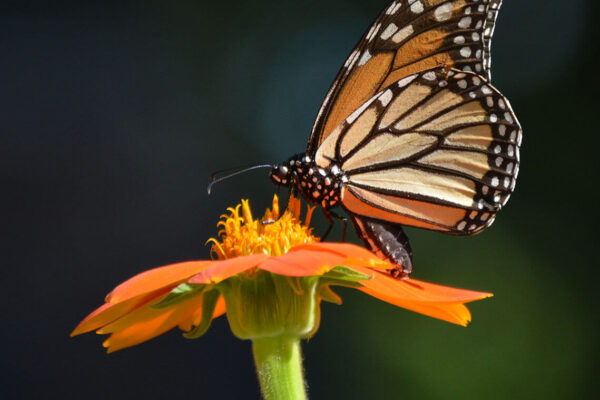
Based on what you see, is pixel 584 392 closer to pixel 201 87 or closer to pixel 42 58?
pixel 201 87

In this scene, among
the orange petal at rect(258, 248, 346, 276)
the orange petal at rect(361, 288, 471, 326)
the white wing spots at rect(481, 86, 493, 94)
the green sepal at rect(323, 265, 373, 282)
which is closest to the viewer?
the orange petal at rect(258, 248, 346, 276)

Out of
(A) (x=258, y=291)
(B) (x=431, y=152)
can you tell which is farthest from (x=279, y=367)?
(B) (x=431, y=152)

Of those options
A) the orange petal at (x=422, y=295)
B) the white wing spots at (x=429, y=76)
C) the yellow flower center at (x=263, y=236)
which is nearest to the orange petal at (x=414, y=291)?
the orange petal at (x=422, y=295)

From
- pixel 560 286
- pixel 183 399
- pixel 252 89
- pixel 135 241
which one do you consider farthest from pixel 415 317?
pixel 252 89

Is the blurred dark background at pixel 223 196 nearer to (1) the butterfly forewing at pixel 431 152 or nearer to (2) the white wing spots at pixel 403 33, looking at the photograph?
(1) the butterfly forewing at pixel 431 152

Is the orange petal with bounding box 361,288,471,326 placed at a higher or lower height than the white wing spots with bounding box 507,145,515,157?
lower

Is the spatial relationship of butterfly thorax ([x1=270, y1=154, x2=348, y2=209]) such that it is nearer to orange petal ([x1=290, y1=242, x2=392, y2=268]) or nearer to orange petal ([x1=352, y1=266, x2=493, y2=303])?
orange petal ([x1=352, y1=266, x2=493, y2=303])

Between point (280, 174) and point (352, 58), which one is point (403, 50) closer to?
point (352, 58)

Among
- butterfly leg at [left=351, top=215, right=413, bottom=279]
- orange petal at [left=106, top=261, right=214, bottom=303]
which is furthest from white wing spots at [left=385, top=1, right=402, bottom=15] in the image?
orange petal at [left=106, top=261, right=214, bottom=303]
